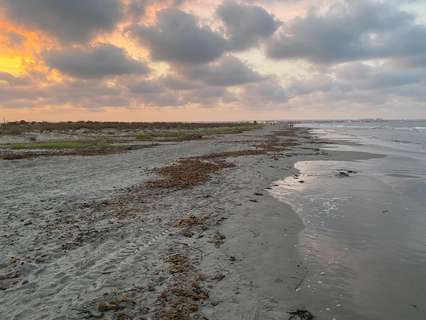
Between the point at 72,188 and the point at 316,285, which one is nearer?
the point at 316,285

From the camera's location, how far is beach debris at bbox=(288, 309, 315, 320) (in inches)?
219

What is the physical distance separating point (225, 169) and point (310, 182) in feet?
18.1

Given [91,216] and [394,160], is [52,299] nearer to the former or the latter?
[91,216]

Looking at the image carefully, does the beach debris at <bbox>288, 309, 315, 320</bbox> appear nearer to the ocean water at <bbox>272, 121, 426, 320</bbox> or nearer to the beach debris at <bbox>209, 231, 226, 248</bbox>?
the ocean water at <bbox>272, 121, 426, 320</bbox>

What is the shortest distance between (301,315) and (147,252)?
3.77 m

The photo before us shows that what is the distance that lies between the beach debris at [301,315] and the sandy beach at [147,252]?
0.06 metres

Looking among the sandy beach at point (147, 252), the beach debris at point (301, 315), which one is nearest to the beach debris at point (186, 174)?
the sandy beach at point (147, 252)

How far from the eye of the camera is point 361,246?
8.87m

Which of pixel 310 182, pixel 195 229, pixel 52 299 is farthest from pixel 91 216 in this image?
pixel 310 182

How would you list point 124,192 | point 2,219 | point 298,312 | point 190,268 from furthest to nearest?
point 124,192
point 2,219
point 190,268
point 298,312

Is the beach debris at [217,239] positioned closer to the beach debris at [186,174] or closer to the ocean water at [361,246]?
the ocean water at [361,246]

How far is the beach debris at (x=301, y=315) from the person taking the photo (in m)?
5.56

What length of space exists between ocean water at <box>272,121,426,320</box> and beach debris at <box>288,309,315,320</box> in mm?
125

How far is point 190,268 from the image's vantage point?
23.5ft
